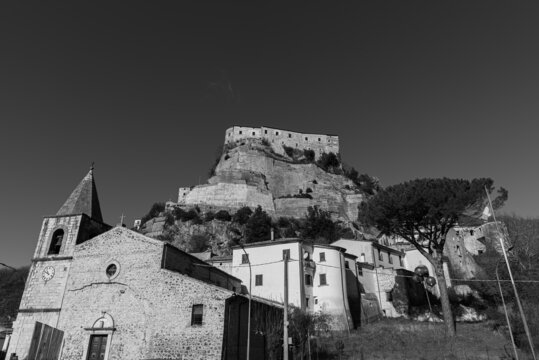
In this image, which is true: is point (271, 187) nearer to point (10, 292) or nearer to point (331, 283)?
point (10, 292)

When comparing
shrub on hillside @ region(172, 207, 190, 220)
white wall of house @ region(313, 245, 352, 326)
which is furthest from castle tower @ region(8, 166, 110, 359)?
shrub on hillside @ region(172, 207, 190, 220)

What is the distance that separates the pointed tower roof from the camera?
30.8 metres

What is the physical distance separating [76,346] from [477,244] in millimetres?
65833

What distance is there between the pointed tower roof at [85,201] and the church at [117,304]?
0.28 meters

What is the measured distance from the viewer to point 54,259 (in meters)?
28.6

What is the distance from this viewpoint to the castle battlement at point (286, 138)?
114188mm

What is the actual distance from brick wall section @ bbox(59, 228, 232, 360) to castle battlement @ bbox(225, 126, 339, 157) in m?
86.3

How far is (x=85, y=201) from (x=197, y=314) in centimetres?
1494

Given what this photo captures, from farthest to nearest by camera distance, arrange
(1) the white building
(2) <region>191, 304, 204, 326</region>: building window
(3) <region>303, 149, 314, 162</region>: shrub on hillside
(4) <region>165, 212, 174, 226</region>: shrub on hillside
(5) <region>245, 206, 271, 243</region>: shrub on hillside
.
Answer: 1. (3) <region>303, 149, 314, 162</region>: shrub on hillside
2. (4) <region>165, 212, 174, 226</region>: shrub on hillside
3. (5) <region>245, 206, 271, 243</region>: shrub on hillside
4. (1) the white building
5. (2) <region>191, 304, 204, 326</region>: building window

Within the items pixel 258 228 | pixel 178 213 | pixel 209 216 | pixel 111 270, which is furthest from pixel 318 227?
pixel 111 270

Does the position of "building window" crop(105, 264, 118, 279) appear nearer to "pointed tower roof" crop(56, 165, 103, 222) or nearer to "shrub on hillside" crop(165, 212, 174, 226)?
"pointed tower roof" crop(56, 165, 103, 222)

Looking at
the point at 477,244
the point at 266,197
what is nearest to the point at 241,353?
the point at 477,244

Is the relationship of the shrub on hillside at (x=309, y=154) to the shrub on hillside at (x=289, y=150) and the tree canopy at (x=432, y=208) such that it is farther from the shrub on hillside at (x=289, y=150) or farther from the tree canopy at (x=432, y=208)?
the tree canopy at (x=432, y=208)

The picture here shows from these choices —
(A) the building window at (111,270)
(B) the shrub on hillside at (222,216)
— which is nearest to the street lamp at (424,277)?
(A) the building window at (111,270)
